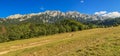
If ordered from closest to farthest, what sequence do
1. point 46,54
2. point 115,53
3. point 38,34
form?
point 115,53, point 46,54, point 38,34

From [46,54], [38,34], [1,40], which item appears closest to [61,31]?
[38,34]

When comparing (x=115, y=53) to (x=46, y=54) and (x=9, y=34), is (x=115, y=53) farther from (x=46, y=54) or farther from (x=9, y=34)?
(x=9, y=34)

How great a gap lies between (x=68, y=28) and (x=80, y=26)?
1349 centimetres

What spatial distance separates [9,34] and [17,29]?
9.24 m

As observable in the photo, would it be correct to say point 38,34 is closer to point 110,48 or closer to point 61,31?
point 61,31

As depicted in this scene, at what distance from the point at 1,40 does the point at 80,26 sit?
221ft

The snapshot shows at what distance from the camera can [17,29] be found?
136m

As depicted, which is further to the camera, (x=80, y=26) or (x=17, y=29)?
(x=80, y=26)

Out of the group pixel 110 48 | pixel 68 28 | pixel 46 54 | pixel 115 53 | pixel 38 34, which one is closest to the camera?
pixel 115 53

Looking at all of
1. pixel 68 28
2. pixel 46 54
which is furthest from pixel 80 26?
pixel 46 54

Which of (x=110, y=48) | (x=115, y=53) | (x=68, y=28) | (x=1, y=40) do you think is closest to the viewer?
(x=115, y=53)

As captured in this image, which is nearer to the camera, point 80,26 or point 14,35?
point 14,35

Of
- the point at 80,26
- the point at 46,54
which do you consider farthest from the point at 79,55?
the point at 80,26

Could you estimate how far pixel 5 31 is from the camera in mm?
134625
